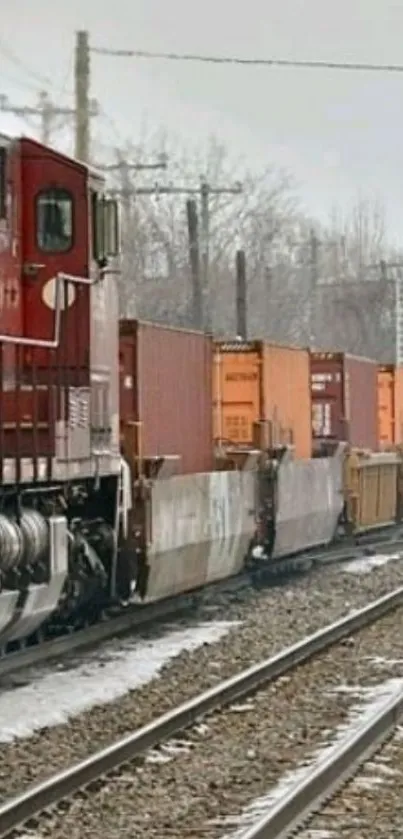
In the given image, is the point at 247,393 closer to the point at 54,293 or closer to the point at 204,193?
the point at 54,293

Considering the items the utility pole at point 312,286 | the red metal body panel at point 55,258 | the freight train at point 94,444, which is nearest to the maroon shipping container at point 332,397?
the freight train at point 94,444

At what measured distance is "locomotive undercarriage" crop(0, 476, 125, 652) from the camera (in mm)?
12695

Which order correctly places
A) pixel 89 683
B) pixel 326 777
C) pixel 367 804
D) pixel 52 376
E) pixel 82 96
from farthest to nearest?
pixel 82 96
pixel 52 376
pixel 89 683
pixel 326 777
pixel 367 804

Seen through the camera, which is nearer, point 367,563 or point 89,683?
point 89,683

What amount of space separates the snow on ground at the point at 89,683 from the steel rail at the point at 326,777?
2103 millimetres

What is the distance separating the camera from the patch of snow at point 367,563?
2459 centimetres

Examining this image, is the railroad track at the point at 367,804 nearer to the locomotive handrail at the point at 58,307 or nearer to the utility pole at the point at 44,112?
the locomotive handrail at the point at 58,307

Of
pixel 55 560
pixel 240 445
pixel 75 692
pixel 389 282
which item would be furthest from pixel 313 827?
pixel 389 282

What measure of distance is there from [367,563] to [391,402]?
9966 mm

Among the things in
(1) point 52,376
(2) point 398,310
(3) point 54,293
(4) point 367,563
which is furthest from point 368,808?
(2) point 398,310

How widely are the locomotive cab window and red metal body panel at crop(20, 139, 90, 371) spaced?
39 mm

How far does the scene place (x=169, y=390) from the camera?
18516mm

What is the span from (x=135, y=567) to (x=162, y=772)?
703 cm

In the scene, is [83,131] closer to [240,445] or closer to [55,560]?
[240,445]
